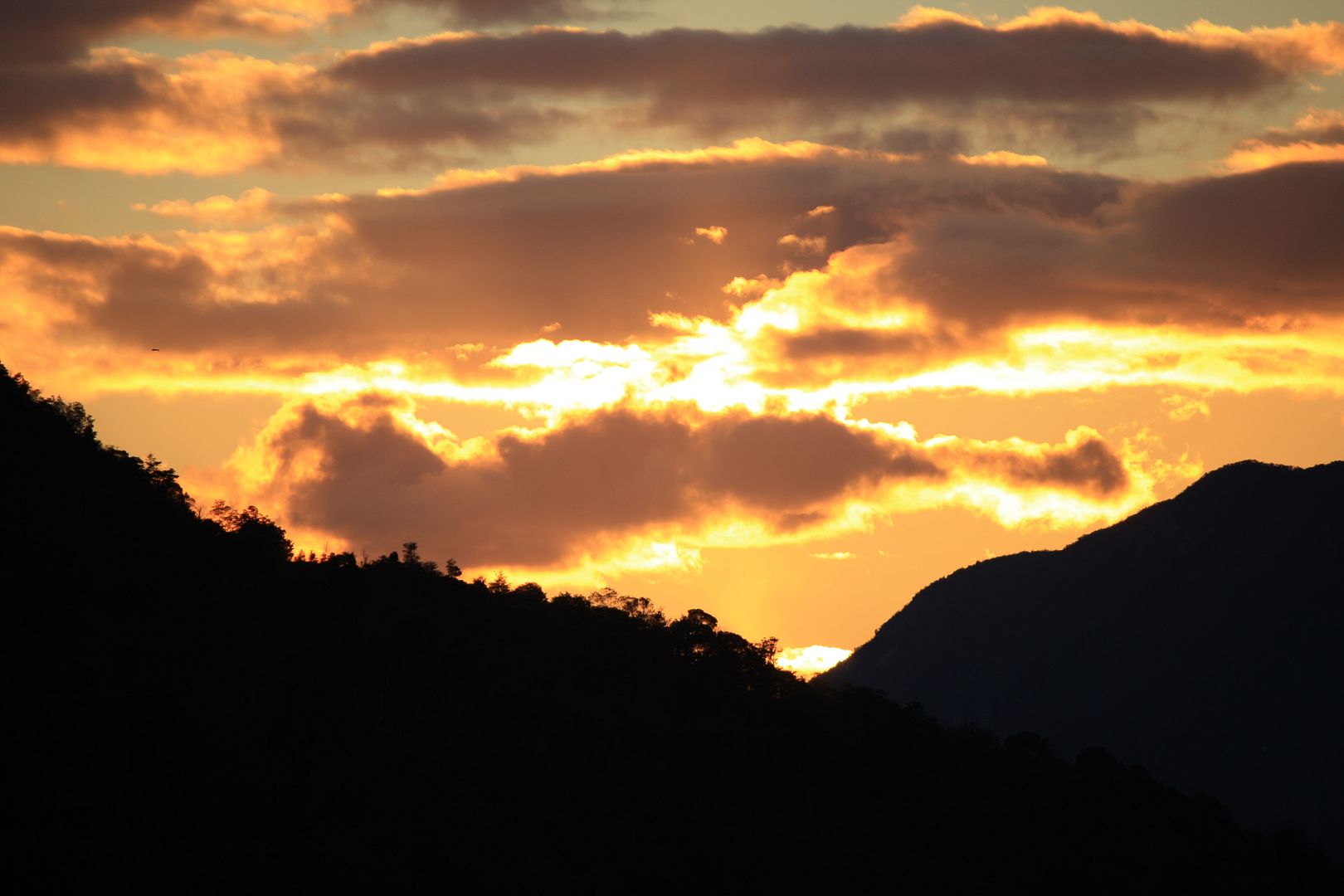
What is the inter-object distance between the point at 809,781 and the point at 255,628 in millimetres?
63049

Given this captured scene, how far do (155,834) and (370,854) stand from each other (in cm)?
1867

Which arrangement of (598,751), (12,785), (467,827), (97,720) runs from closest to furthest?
1. (12,785)
2. (97,720)
3. (467,827)
4. (598,751)

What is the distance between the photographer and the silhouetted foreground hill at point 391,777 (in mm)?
130875

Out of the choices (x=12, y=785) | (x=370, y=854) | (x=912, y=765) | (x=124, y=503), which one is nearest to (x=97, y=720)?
(x=12, y=785)

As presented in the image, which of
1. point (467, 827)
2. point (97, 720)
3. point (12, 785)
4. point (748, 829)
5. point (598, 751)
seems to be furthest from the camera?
point (598, 751)

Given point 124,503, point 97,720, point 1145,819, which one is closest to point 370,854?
point 97,720

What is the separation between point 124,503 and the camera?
189750mm

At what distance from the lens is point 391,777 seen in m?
156

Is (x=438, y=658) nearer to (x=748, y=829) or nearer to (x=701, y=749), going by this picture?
(x=701, y=749)

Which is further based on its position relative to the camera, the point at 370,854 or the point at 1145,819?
the point at 1145,819

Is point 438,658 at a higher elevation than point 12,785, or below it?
higher

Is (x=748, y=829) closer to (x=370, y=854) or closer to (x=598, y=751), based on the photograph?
(x=598, y=751)

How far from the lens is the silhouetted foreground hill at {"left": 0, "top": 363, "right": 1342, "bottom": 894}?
130875 millimetres

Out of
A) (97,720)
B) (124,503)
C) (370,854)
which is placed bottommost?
(370,854)
